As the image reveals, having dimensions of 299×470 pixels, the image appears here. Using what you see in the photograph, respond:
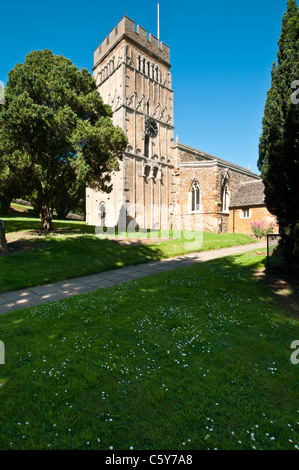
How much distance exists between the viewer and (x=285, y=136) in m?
5.99

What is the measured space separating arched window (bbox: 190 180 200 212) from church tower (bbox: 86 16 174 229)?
2688mm

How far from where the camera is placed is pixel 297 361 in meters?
2.80

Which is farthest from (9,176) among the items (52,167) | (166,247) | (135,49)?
(135,49)

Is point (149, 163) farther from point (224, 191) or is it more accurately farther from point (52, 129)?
point (52, 129)

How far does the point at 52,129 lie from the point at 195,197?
1722 cm

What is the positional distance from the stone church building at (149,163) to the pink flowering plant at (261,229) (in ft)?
11.8

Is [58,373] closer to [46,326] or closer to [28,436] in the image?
[28,436]

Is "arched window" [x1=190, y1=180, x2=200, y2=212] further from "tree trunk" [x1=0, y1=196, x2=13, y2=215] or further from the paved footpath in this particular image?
"tree trunk" [x1=0, y1=196, x2=13, y2=215]

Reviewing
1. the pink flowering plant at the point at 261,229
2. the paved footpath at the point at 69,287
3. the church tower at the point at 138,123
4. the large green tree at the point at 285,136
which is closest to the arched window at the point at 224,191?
the pink flowering plant at the point at 261,229

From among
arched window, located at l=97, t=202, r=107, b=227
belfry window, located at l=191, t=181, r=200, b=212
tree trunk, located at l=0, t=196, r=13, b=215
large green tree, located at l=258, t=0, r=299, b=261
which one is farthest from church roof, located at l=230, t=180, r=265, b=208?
tree trunk, located at l=0, t=196, r=13, b=215

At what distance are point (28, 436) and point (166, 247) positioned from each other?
11.2 meters

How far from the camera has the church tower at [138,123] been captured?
923 inches

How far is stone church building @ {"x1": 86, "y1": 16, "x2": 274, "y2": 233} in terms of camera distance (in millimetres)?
23594

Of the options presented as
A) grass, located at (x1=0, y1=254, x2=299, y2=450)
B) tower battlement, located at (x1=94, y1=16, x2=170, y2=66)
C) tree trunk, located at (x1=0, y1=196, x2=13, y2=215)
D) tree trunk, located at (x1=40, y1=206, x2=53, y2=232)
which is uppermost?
tower battlement, located at (x1=94, y1=16, x2=170, y2=66)
